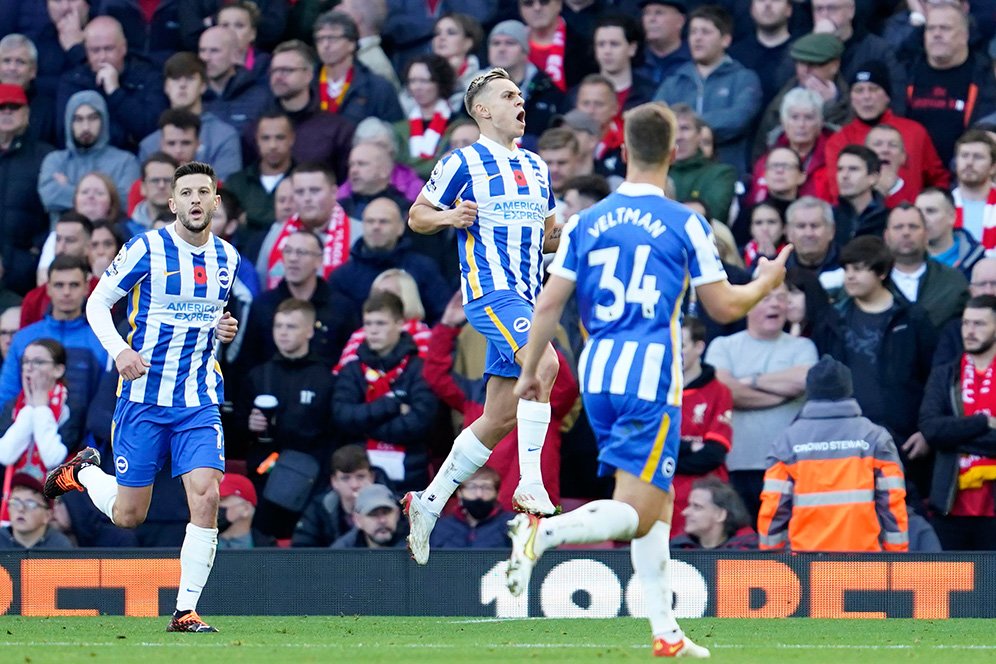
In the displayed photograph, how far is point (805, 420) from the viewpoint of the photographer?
38.9ft

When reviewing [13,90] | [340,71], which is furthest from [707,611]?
[13,90]

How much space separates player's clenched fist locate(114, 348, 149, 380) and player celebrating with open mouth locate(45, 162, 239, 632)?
0.26 m

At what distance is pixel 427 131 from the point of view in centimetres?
1527

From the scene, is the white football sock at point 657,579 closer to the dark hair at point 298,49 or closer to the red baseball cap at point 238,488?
the red baseball cap at point 238,488

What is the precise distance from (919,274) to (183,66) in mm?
6585

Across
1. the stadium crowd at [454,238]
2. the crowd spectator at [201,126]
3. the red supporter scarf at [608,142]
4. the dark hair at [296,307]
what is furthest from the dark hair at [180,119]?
the red supporter scarf at [608,142]

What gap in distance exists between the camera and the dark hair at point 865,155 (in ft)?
44.6

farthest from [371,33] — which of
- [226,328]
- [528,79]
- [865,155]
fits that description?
[226,328]

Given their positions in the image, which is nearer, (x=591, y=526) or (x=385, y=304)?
(x=591, y=526)

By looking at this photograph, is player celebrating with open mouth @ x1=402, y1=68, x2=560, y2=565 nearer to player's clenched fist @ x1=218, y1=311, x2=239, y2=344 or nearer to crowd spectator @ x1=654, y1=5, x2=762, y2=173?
player's clenched fist @ x1=218, y1=311, x2=239, y2=344

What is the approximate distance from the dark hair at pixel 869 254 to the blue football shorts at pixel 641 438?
535 centimetres

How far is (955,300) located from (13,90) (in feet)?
27.0

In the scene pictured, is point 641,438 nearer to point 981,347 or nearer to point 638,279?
point 638,279

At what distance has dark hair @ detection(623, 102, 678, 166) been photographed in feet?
25.4
